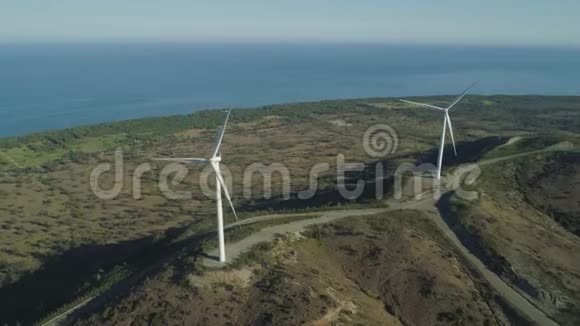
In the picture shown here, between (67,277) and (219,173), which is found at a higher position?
(219,173)

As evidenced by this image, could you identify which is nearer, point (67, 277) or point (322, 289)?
point (322, 289)

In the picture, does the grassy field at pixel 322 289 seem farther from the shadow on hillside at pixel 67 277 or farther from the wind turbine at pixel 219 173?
the shadow on hillside at pixel 67 277

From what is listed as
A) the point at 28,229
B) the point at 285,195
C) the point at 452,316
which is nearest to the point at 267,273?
the point at 452,316

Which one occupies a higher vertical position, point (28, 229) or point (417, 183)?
point (417, 183)

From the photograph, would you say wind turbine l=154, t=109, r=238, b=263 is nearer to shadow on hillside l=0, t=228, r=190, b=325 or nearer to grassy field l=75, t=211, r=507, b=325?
grassy field l=75, t=211, r=507, b=325

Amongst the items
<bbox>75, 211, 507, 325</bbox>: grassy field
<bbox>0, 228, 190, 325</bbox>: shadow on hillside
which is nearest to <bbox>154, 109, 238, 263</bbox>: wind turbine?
<bbox>75, 211, 507, 325</bbox>: grassy field

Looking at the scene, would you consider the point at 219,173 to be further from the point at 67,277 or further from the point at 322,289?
the point at 67,277

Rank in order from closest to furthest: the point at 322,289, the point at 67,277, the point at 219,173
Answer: the point at 219,173 < the point at 322,289 < the point at 67,277

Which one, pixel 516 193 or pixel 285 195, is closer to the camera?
pixel 516 193

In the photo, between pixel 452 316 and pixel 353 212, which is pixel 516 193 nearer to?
pixel 353 212

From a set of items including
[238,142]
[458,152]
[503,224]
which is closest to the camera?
[503,224]

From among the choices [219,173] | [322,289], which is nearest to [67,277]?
[219,173]
